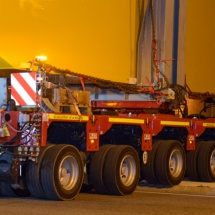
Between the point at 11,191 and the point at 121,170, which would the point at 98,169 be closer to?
the point at 121,170

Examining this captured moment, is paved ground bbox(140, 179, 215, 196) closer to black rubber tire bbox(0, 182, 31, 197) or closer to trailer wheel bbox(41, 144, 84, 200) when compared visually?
trailer wheel bbox(41, 144, 84, 200)

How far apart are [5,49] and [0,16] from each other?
626 millimetres

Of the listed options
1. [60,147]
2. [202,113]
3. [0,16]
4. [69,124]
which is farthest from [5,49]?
[202,113]

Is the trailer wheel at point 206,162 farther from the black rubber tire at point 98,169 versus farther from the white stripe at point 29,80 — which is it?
the white stripe at point 29,80

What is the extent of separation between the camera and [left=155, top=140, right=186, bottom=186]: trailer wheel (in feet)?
43.0

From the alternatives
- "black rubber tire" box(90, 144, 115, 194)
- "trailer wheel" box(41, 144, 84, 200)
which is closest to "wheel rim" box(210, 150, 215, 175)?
"black rubber tire" box(90, 144, 115, 194)

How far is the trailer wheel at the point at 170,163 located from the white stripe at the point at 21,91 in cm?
326

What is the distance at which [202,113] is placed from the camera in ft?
54.5

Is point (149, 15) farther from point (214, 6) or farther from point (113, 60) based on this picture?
point (214, 6)

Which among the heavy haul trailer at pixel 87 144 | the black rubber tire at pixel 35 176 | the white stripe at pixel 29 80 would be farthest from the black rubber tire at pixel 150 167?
the white stripe at pixel 29 80

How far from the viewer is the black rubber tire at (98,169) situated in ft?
38.7

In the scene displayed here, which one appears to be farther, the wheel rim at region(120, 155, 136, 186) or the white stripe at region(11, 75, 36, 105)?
the wheel rim at region(120, 155, 136, 186)

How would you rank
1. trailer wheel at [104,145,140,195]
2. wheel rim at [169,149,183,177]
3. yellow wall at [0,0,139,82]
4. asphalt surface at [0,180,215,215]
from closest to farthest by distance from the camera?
asphalt surface at [0,180,215,215]
trailer wheel at [104,145,140,195]
yellow wall at [0,0,139,82]
wheel rim at [169,149,183,177]

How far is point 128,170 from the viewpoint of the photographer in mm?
12320
